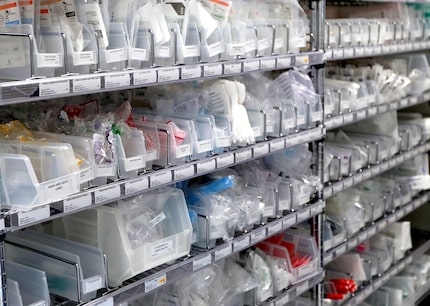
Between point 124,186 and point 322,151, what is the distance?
1.37 m

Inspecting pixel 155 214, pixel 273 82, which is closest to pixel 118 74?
pixel 155 214

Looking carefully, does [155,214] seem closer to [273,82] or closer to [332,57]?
[273,82]

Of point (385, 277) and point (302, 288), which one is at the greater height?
point (302, 288)

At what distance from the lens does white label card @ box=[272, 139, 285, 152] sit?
268cm

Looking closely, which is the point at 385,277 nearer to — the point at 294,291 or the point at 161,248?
the point at 294,291

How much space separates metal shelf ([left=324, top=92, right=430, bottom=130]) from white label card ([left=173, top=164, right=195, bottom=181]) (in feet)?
3.40

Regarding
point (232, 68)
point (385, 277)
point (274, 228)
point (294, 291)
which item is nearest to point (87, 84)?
point (232, 68)

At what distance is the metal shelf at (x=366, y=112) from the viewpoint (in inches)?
124

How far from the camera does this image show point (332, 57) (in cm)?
308

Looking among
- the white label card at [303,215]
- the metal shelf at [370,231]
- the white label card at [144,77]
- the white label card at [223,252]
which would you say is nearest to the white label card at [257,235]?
the white label card at [223,252]

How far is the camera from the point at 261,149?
103 inches

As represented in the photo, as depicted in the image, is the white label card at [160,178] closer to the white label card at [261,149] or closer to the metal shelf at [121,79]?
the metal shelf at [121,79]

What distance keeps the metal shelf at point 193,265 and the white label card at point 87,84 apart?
0.65 m

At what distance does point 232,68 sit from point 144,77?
19.1 inches
